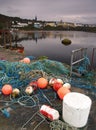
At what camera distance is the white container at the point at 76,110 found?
3808mm

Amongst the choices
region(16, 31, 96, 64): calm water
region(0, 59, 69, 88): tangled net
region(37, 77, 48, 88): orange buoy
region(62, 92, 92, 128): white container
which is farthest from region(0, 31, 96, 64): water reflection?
region(62, 92, 92, 128): white container

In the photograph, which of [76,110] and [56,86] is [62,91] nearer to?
[56,86]

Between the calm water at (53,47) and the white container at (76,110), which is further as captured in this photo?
the calm water at (53,47)

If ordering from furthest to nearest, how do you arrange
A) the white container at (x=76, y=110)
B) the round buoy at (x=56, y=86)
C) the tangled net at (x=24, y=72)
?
the tangled net at (x=24, y=72) → the round buoy at (x=56, y=86) → the white container at (x=76, y=110)

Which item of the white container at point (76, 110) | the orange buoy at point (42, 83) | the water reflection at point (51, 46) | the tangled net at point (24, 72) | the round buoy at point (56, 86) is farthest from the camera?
the water reflection at point (51, 46)

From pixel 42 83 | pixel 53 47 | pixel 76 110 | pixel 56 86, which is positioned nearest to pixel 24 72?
pixel 42 83

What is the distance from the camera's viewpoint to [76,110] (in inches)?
149

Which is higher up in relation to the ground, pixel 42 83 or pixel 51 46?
pixel 42 83

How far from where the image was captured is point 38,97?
5520 millimetres

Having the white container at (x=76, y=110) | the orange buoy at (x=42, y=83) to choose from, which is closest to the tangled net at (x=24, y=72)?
the orange buoy at (x=42, y=83)

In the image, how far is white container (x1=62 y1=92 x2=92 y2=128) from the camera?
381cm

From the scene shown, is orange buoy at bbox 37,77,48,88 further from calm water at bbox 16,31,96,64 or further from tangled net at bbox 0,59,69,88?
calm water at bbox 16,31,96,64

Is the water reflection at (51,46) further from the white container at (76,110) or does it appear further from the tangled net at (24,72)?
the white container at (76,110)

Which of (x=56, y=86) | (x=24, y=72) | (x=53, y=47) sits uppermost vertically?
(x=24, y=72)
